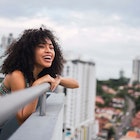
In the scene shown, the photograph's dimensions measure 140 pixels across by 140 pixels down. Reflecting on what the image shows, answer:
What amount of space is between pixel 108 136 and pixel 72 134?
602cm

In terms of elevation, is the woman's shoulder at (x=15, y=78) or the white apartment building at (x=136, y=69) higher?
the woman's shoulder at (x=15, y=78)

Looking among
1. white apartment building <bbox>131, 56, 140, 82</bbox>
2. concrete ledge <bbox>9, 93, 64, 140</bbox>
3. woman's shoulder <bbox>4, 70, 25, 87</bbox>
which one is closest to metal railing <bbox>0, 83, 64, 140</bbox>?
concrete ledge <bbox>9, 93, 64, 140</bbox>

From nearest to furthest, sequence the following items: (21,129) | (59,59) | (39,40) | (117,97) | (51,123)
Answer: (21,129) < (51,123) < (39,40) < (59,59) < (117,97)

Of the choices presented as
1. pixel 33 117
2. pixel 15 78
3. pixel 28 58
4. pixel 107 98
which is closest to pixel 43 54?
pixel 28 58

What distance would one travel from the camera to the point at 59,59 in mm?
1636

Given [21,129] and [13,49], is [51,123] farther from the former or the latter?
[13,49]

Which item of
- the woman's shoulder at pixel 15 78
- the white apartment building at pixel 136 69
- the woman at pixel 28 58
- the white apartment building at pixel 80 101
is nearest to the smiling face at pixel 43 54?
the woman at pixel 28 58

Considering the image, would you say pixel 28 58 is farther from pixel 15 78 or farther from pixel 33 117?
pixel 33 117

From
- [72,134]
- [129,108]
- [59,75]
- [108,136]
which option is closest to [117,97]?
[129,108]

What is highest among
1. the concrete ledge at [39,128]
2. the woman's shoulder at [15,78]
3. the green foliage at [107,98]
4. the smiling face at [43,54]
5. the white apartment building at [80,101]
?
the smiling face at [43,54]

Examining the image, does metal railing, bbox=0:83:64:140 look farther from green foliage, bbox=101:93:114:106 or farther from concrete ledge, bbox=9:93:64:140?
green foliage, bbox=101:93:114:106

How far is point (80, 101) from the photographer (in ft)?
98.2

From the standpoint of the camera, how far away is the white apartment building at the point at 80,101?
2852 cm

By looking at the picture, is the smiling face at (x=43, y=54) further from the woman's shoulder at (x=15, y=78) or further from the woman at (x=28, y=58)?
the woman's shoulder at (x=15, y=78)
